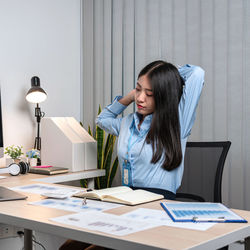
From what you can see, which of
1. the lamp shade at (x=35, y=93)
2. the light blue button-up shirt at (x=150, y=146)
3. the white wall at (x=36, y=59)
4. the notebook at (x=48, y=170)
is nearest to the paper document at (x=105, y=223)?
the light blue button-up shirt at (x=150, y=146)

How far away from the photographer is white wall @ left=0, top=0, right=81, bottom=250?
3188mm

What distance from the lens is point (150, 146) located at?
2.10 meters

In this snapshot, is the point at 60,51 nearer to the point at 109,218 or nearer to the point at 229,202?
the point at 229,202

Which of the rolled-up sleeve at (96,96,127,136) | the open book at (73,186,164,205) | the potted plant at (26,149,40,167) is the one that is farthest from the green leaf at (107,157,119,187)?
the open book at (73,186,164,205)

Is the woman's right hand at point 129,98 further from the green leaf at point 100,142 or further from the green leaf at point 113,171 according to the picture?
the green leaf at point 113,171

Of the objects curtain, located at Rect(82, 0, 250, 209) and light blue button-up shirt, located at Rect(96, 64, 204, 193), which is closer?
light blue button-up shirt, located at Rect(96, 64, 204, 193)

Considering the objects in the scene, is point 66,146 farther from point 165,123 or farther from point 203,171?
point 203,171

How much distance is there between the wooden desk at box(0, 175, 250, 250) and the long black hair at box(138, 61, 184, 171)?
0.60m

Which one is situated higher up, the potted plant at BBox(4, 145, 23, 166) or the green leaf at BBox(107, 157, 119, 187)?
the potted plant at BBox(4, 145, 23, 166)

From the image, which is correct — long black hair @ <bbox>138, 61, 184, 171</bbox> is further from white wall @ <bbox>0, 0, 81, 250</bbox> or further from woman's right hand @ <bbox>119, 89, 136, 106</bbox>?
white wall @ <bbox>0, 0, 81, 250</bbox>

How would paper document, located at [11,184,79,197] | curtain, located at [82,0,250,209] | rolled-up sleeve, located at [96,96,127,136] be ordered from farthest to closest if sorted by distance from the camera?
curtain, located at [82,0,250,209] < rolled-up sleeve, located at [96,96,127,136] < paper document, located at [11,184,79,197]

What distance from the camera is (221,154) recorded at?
2037mm

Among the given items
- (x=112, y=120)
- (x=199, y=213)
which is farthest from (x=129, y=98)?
(x=199, y=213)

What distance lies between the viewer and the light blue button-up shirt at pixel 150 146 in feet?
6.84
